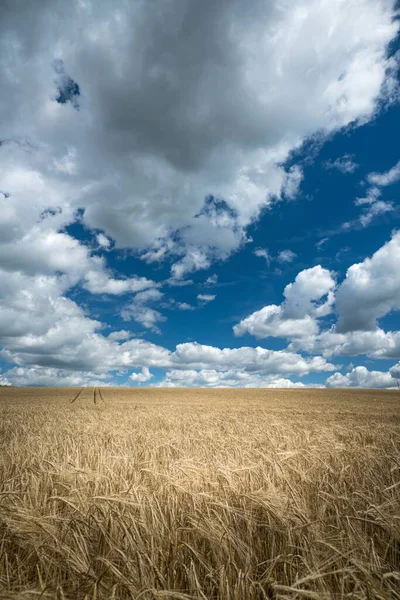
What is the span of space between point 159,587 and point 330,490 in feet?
9.20

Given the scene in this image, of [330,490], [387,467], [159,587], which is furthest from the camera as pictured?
[387,467]

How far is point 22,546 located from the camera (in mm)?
2779

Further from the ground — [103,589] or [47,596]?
[47,596]

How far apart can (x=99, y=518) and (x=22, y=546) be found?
24.7 inches

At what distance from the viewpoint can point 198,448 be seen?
7.82m

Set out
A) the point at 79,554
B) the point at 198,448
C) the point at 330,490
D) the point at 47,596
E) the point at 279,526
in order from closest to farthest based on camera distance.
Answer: the point at 47,596
the point at 79,554
the point at 279,526
the point at 330,490
the point at 198,448

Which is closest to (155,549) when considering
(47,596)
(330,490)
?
(47,596)

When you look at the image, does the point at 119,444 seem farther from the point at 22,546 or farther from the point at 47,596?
the point at 47,596

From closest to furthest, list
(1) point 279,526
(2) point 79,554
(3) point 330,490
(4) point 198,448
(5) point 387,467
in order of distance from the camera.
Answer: (2) point 79,554 → (1) point 279,526 → (3) point 330,490 → (5) point 387,467 → (4) point 198,448

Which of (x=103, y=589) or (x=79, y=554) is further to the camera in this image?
(x=79, y=554)

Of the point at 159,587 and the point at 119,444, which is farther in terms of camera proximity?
the point at 119,444

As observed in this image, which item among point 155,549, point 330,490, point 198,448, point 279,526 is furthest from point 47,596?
point 198,448

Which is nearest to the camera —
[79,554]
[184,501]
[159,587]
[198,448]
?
[159,587]

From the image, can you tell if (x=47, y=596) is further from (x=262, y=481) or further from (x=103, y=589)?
(x=262, y=481)
